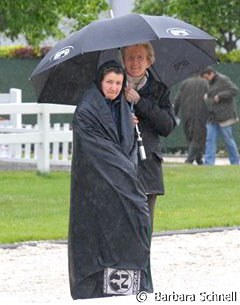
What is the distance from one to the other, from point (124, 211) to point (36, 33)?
1458 centimetres

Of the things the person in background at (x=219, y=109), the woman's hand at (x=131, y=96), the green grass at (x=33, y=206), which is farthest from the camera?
the person in background at (x=219, y=109)

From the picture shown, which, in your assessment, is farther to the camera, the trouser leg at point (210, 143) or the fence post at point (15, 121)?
the trouser leg at point (210, 143)

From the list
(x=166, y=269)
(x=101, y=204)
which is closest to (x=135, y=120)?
(x=101, y=204)

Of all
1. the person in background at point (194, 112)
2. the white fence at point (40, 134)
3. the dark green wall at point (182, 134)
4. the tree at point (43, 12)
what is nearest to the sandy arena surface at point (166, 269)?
the white fence at point (40, 134)

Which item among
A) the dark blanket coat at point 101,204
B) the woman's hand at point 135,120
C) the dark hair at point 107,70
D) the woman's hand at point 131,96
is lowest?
the dark blanket coat at point 101,204

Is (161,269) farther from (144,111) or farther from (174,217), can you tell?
(174,217)

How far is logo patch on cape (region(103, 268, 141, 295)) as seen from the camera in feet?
25.0

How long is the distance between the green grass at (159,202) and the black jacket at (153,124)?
12.0 ft

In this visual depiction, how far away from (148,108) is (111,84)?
1.71 ft

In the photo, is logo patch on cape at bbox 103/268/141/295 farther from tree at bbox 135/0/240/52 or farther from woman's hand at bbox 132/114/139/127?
tree at bbox 135/0/240/52

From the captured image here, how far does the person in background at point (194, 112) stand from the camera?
73.8ft

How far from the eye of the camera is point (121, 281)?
7.68m

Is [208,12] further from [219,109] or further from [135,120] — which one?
[135,120]

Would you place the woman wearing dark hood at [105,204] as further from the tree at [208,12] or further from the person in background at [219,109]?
the tree at [208,12]
